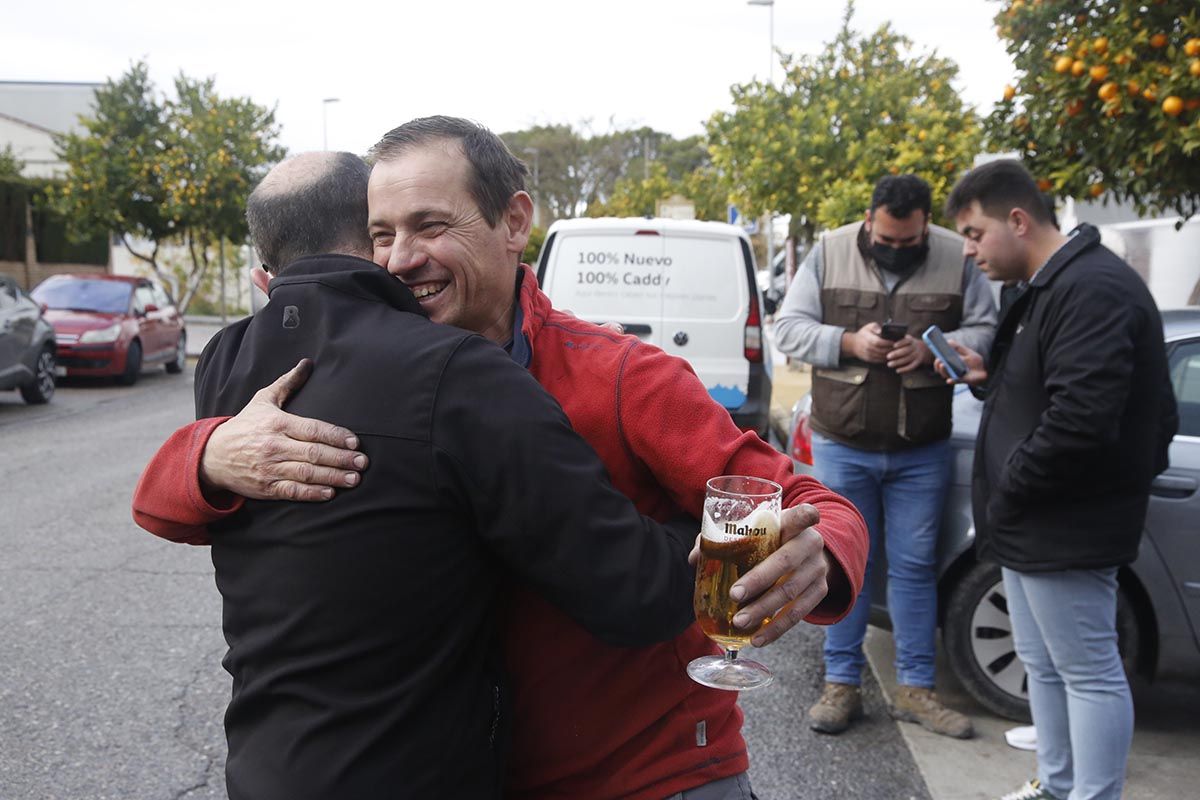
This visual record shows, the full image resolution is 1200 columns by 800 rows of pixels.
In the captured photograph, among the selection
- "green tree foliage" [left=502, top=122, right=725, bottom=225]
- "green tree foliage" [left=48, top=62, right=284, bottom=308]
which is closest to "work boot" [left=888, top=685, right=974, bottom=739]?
"green tree foliage" [left=48, top=62, right=284, bottom=308]

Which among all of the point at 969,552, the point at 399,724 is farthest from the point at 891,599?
the point at 399,724

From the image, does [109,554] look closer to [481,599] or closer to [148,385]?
[481,599]

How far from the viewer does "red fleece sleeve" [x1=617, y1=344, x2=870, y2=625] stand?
1.57m

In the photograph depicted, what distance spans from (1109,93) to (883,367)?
2.06m

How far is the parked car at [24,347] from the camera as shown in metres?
12.2

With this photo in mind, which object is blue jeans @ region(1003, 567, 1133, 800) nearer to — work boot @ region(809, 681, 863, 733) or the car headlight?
work boot @ region(809, 681, 863, 733)

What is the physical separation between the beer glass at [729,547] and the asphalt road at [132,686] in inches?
97.6

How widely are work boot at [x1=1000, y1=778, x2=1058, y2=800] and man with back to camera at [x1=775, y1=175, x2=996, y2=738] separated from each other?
61cm

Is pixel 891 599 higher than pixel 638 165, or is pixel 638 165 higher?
pixel 638 165

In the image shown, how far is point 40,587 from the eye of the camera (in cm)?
578

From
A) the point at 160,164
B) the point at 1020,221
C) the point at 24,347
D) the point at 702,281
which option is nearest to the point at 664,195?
the point at 160,164

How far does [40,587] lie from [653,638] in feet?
17.8

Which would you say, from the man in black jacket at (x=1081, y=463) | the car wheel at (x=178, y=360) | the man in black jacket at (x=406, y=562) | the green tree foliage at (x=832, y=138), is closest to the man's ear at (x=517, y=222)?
the man in black jacket at (x=406, y=562)

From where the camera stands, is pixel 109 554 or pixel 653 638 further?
pixel 109 554
